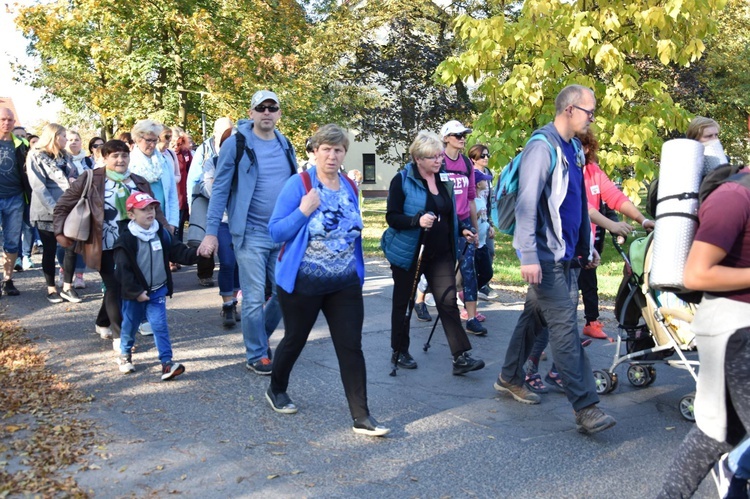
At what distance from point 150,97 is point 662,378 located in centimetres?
1949

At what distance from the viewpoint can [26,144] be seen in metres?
10.6

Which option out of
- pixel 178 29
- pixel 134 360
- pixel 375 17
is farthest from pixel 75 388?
pixel 375 17

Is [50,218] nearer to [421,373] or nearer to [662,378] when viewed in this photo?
[421,373]

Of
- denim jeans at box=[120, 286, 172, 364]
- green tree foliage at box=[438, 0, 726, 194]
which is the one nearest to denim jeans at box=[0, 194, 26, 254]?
denim jeans at box=[120, 286, 172, 364]

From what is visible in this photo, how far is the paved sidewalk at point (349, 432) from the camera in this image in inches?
172

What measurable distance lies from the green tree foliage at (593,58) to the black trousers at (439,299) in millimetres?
5584

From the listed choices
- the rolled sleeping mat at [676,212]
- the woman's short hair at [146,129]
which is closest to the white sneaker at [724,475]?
the rolled sleeping mat at [676,212]

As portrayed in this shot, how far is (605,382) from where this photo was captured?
607 cm

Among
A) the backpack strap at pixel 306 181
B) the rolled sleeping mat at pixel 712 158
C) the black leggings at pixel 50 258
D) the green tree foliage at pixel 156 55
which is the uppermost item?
the green tree foliage at pixel 156 55

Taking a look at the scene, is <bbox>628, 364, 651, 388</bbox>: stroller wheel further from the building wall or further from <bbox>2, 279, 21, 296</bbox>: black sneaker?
the building wall

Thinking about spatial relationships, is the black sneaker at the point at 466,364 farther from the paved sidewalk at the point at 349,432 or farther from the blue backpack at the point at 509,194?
the blue backpack at the point at 509,194

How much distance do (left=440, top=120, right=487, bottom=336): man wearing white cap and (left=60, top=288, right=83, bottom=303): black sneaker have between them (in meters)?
4.69

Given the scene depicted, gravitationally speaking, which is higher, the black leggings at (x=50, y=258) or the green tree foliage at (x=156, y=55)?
the green tree foliage at (x=156, y=55)

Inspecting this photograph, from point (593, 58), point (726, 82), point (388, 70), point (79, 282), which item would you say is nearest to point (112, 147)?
point (79, 282)
